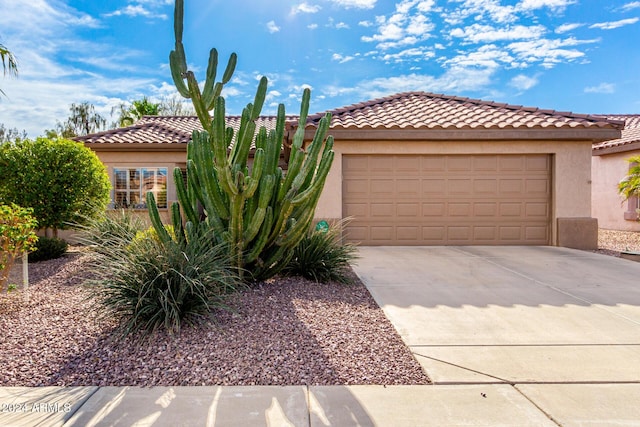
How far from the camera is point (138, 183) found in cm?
1473

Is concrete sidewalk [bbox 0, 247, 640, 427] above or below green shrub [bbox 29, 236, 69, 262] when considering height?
below

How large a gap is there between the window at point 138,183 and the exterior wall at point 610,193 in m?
17.0

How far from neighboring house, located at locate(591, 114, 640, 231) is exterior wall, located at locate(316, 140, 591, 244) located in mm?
5576

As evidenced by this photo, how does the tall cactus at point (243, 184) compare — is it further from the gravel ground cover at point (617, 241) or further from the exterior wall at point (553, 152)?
the gravel ground cover at point (617, 241)

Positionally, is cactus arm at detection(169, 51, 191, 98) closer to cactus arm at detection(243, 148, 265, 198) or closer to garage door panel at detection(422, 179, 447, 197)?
cactus arm at detection(243, 148, 265, 198)

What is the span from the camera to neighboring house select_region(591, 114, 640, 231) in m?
16.2

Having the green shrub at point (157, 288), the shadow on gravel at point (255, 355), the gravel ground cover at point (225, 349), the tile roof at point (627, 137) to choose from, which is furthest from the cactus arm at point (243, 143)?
the tile roof at point (627, 137)

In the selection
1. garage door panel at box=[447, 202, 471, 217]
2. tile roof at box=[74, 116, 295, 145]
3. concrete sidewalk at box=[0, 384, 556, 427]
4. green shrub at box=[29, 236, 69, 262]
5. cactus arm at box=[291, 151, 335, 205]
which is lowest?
concrete sidewalk at box=[0, 384, 556, 427]

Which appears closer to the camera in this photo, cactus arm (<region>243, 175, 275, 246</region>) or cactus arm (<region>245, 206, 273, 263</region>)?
cactus arm (<region>243, 175, 275, 246</region>)

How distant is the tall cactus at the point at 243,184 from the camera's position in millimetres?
5434

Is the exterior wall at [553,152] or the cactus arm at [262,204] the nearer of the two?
the cactus arm at [262,204]

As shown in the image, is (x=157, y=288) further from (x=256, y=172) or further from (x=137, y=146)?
(x=137, y=146)

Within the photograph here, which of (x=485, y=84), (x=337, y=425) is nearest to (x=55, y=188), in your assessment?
(x=337, y=425)

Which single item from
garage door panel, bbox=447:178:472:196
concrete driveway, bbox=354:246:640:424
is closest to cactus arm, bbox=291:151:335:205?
concrete driveway, bbox=354:246:640:424
